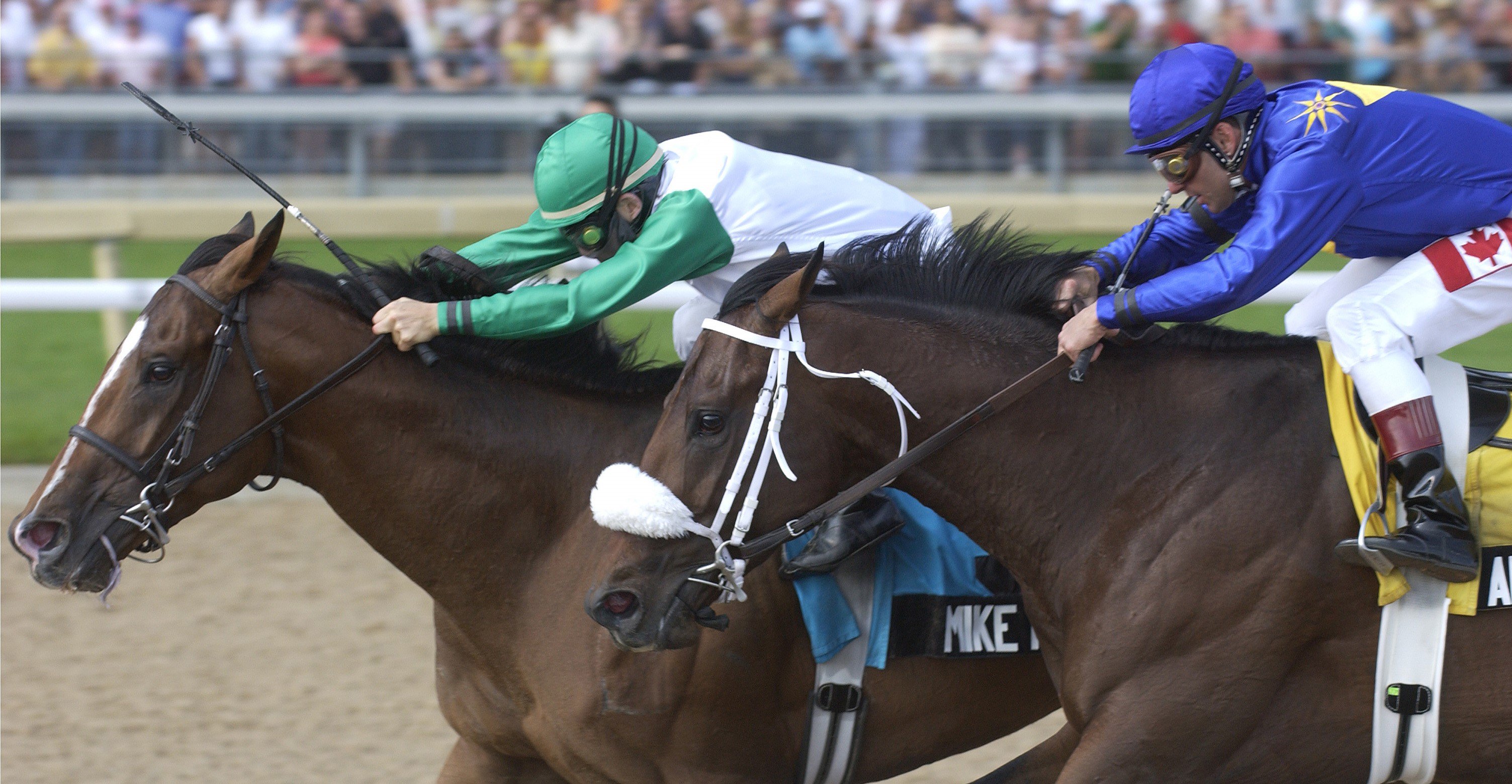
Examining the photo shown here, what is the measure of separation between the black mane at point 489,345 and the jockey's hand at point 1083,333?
0.95 meters

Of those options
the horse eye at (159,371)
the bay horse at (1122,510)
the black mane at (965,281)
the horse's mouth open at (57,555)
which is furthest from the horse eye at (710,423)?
the horse's mouth open at (57,555)

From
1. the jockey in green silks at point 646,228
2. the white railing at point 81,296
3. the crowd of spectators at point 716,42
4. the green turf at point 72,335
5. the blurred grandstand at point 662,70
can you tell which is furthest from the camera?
the crowd of spectators at point 716,42

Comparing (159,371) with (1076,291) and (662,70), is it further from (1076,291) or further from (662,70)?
(662,70)

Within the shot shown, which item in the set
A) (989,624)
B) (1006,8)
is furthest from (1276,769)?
(1006,8)

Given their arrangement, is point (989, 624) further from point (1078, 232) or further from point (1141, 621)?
point (1078, 232)

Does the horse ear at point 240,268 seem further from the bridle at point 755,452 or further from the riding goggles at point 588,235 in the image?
the bridle at point 755,452

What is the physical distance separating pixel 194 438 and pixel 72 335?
6575mm

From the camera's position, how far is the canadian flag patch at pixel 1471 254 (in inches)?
109

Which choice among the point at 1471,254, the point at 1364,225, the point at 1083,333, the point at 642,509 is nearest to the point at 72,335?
the point at 642,509

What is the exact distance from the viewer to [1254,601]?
2.64 metres

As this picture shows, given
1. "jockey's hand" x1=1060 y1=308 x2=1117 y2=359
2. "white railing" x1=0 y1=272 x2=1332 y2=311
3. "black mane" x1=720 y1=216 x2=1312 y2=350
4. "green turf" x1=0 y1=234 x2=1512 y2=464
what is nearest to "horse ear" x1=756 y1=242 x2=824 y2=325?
"black mane" x1=720 y1=216 x2=1312 y2=350

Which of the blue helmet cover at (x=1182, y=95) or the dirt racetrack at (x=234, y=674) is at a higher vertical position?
the blue helmet cover at (x=1182, y=95)

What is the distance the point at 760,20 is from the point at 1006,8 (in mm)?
1846

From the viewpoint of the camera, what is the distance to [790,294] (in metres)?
2.63
